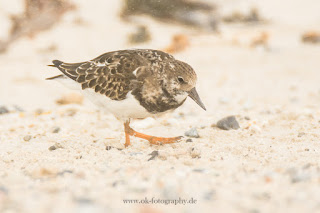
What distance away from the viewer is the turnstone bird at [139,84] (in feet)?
12.3

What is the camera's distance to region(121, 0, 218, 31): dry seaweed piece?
12570 mm

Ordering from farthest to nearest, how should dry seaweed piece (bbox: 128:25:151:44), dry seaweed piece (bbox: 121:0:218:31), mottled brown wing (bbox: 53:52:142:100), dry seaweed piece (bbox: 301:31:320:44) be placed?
dry seaweed piece (bbox: 121:0:218:31) < dry seaweed piece (bbox: 128:25:151:44) < dry seaweed piece (bbox: 301:31:320:44) < mottled brown wing (bbox: 53:52:142:100)

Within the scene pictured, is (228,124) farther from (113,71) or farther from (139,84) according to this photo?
(113,71)

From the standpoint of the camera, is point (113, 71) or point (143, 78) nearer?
point (143, 78)

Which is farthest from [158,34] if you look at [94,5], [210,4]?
[94,5]

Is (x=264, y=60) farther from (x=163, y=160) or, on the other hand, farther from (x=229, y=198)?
(x=229, y=198)

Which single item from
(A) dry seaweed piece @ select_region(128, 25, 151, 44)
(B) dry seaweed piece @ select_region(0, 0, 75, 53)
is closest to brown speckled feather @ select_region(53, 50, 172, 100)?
(B) dry seaweed piece @ select_region(0, 0, 75, 53)

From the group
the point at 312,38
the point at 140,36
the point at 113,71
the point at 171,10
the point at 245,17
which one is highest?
the point at 245,17

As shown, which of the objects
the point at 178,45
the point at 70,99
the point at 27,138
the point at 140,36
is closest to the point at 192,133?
the point at 27,138

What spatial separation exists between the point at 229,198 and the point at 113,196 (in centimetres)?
67

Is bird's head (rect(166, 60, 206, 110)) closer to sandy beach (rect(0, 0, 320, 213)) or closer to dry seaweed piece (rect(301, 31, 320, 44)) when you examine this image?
sandy beach (rect(0, 0, 320, 213))

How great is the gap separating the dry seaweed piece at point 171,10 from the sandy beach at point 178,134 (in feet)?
4.52

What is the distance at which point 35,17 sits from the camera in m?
9.23

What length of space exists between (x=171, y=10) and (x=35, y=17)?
16.2 feet
